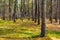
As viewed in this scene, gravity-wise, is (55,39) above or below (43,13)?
below

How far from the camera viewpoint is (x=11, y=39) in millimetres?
Result: 15078

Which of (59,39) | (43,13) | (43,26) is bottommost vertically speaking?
(59,39)

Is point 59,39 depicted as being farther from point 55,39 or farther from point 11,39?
point 11,39

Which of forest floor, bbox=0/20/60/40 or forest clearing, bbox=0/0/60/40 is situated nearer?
forest floor, bbox=0/20/60/40

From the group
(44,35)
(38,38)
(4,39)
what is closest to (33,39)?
(38,38)

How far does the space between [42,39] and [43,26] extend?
1.53 m

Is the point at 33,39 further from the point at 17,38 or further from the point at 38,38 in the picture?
the point at 17,38

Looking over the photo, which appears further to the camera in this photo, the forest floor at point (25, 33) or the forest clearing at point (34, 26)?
the forest clearing at point (34, 26)

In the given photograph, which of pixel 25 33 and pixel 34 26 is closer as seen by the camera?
pixel 25 33

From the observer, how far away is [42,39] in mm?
15000

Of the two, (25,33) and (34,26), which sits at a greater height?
(25,33)

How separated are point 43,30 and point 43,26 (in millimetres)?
369

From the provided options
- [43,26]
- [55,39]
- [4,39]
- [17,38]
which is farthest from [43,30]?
[4,39]

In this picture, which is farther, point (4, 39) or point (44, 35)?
point (44, 35)
